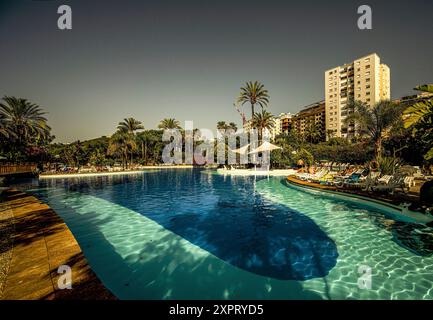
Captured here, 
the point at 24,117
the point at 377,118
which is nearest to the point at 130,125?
the point at 24,117

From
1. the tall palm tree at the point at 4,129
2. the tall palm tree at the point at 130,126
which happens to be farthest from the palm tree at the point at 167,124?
the tall palm tree at the point at 4,129

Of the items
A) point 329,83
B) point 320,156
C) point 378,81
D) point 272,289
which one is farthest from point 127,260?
point 329,83

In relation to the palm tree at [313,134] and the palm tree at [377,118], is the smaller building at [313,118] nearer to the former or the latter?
the palm tree at [313,134]

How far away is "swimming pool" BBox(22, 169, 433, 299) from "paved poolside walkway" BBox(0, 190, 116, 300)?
883 mm

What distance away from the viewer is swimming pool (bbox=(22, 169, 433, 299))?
13.2 feet

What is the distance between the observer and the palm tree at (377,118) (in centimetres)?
1658

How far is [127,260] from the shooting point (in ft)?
17.3

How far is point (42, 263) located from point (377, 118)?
2211cm

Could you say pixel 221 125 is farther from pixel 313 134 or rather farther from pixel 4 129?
pixel 4 129

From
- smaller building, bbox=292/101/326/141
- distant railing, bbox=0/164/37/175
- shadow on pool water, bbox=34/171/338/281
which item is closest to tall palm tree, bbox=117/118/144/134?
distant railing, bbox=0/164/37/175

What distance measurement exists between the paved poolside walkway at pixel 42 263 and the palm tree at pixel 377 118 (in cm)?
2008
